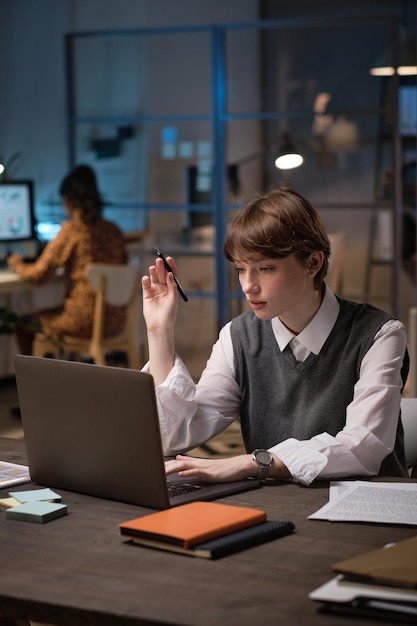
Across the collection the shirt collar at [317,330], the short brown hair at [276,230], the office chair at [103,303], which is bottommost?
the office chair at [103,303]

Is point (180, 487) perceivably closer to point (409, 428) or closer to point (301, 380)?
point (301, 380)

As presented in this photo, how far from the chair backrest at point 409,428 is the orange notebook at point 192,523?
775 millimetres

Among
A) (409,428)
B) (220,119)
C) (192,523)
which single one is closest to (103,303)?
(220,119)

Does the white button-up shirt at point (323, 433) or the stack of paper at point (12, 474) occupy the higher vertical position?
the white button-up shirt at point (323, 433)

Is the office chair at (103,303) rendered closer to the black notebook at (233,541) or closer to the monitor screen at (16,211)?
the monitor screen at (16,211)

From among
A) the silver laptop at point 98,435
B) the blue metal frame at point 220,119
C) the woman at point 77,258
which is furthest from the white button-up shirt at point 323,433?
the blue metal frame at point 220,119

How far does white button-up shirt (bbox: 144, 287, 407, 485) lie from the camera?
188 cm

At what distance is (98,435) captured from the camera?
175cm

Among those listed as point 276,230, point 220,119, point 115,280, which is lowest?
point 115,280

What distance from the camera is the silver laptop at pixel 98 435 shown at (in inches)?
65.9

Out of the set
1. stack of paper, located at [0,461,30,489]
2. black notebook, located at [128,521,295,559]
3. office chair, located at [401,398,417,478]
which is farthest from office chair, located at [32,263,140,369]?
black notebook, located at [128,521,295,559]

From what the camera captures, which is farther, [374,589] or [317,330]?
[317,330]

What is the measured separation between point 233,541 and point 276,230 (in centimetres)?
75

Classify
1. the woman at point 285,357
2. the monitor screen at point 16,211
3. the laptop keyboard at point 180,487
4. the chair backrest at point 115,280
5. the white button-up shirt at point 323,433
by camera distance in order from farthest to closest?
the monitor screen at point 16,211
the chair backrest at point 115,280
the woman at point 285,357
the white button-up shirt at point 323,433
the laptop keyboard at point 180,487
